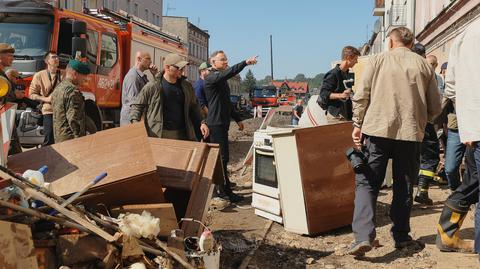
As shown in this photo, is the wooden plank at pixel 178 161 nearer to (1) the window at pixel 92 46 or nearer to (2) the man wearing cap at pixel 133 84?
(2) the man wearing cap at pixel 133 84

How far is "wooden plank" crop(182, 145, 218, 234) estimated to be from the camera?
4.03m

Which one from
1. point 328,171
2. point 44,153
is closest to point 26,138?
point 44,153

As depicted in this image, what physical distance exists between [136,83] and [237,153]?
6119 mm

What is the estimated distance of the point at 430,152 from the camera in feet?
22.3

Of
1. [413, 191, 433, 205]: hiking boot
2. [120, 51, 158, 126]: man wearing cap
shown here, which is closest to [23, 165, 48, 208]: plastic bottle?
[120, 51, 158, 126]: man wearing cap

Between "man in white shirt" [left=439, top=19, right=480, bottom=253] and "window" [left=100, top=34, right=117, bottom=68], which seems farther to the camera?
"window" [left=100, top=34, right=117, bottom=68]

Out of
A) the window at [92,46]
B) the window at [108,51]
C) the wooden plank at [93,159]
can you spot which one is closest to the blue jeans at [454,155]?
the wooden plank at [93,159]

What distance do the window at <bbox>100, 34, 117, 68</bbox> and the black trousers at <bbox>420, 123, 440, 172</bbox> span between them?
701 centimetres

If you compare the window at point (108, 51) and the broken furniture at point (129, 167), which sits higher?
the window at point (108, 51)

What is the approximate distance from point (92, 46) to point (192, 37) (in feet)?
210

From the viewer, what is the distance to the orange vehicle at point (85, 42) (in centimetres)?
954

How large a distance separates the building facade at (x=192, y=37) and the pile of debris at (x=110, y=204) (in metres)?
54.9

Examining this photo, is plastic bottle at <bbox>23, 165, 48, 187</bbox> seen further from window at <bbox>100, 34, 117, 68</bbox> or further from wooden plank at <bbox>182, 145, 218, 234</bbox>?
window at <bbox>100, 34, 117, 68</bbox>

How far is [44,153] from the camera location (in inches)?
171
